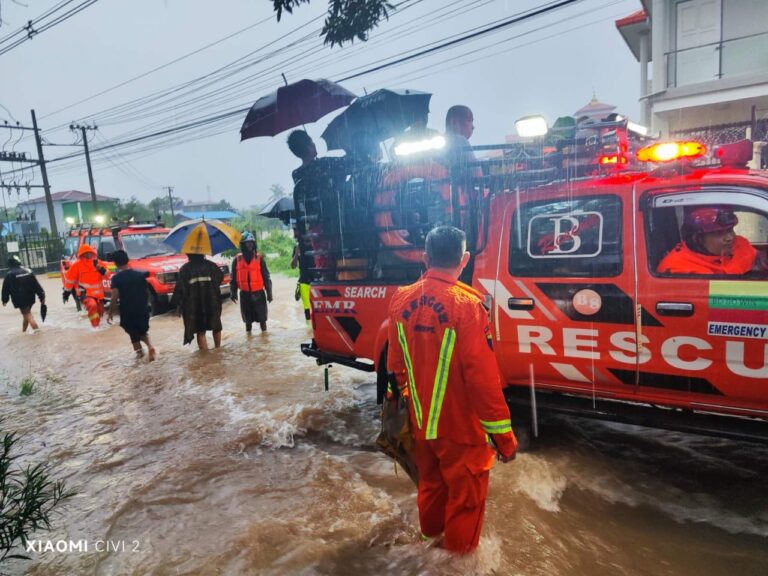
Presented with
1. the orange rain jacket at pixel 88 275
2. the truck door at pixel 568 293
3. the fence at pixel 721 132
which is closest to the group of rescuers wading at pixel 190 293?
the orange rain jacket at pixel 88 275

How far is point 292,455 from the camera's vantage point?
4.10 metres

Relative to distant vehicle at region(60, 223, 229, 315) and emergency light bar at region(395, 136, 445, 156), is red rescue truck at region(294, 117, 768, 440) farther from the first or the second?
distant vehicle at region(60, 223, 229, 315)

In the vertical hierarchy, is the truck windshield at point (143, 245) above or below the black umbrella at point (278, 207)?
below

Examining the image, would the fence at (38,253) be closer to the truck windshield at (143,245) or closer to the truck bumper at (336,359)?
the truck windshield at (143,245)

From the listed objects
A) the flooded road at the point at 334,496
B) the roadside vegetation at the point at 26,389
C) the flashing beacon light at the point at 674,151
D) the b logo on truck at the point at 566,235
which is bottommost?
the flooded road at the point at 334,496

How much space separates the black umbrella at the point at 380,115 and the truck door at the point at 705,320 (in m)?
2.97

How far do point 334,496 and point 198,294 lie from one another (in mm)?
4866

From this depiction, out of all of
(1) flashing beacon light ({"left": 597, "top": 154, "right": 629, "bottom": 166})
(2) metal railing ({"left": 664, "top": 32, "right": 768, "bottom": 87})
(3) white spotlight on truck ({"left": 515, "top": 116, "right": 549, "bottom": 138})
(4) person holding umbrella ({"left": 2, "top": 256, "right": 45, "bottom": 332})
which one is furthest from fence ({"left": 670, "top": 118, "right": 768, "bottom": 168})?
(4) person holding umbrella ({"left": 2, "top": 256, "right": 45, "bottom": 332})

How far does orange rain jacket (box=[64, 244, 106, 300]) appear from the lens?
10.2 m

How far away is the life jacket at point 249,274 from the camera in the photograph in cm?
823

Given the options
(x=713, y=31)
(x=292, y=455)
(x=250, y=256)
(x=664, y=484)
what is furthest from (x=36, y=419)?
(x=713, y=31)

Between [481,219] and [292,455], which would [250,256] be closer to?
[292,455]

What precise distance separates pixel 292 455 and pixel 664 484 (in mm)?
2724

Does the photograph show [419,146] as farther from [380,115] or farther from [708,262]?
[708,262]
